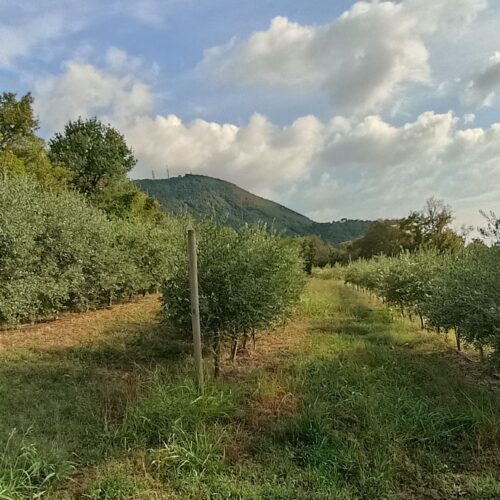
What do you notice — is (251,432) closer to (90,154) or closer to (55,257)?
(55,257)

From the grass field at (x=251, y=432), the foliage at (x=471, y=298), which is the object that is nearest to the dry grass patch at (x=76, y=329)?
the grass field at (x=251, y=432)

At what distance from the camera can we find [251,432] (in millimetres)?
4691

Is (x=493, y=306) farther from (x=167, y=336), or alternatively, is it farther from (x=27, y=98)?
(x=27, y=98)

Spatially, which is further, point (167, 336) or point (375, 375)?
point (167, 336)

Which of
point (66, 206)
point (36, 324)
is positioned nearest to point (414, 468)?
point (36, 324)

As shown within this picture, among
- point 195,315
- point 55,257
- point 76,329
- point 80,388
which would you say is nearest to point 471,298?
point 195,315

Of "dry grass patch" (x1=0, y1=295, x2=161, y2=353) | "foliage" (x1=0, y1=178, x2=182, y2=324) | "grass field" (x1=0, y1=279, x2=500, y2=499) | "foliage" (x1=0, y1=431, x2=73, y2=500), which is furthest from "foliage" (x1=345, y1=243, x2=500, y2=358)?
"dry grass patch" (x1=0, y1=295, x2=161, y2=353)

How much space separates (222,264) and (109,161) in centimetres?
2611

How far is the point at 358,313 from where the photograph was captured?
642 inches

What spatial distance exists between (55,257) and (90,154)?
1980cm

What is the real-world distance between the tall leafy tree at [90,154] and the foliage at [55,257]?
14.3m

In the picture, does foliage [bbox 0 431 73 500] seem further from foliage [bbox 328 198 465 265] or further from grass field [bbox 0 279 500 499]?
foliage [bbox 328 198 465 265]

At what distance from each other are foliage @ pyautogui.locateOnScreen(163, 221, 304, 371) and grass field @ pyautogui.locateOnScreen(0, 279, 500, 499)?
2.75 ft

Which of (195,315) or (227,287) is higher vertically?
(227,287)
